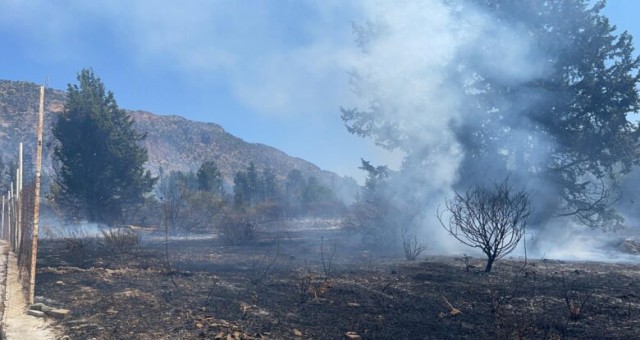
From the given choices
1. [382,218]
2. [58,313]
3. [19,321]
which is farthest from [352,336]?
[382,218]

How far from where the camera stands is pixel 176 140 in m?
126

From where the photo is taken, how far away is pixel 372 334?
585 centimetres

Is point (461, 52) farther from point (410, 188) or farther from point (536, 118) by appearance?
point (410, 188)

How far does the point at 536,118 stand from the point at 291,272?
12.8m

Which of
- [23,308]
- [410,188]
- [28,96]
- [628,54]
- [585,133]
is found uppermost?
[28,96]

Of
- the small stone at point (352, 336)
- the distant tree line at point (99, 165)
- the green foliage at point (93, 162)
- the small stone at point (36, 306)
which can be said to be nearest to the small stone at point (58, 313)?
the small stone at point (36, 306)

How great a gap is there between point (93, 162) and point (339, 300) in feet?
87.7

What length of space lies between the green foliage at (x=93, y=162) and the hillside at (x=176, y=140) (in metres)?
52.9

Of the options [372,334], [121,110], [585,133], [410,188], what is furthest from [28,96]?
[372,334]

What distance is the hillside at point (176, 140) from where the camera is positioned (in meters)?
81.5

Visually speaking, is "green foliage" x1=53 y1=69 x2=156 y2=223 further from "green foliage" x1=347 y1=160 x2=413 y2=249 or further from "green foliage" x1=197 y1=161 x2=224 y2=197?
"green foliage" x1=347 y1=160 x2=413 y2=249

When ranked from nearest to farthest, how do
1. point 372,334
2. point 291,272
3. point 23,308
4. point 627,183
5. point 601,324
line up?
point 372,334 < point 601,324 < point 23,308 < point 291,272 < point 627,183

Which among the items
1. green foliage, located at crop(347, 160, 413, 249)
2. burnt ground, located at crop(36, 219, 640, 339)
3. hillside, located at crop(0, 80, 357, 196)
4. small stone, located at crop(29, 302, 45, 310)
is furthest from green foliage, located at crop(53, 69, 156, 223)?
→ hillside, located at crop(0, 80, 357, 196)

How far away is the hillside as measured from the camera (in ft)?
267
